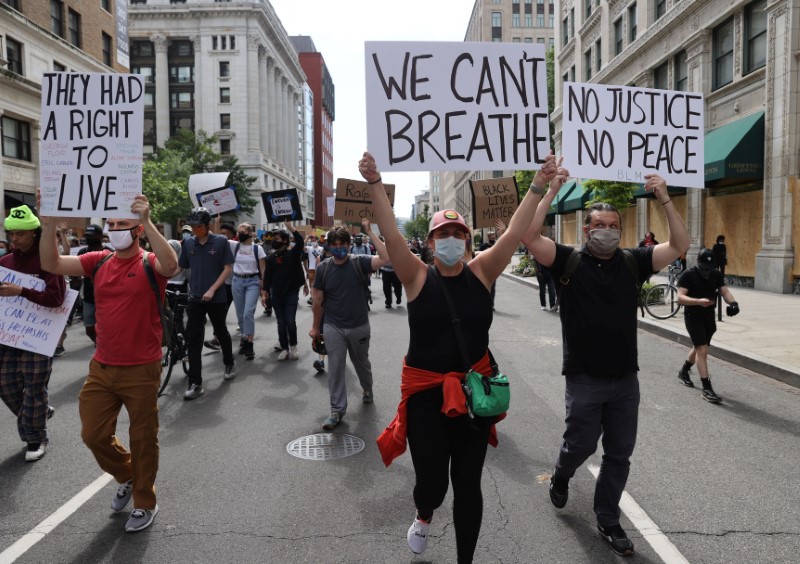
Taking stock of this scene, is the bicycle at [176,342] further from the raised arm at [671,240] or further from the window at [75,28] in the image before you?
the window at [75,28]

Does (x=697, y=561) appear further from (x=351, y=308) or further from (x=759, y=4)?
(x=759, y=4)

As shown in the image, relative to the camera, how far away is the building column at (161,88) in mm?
65575

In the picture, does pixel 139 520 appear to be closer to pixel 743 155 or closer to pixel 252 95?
pixel 743 155

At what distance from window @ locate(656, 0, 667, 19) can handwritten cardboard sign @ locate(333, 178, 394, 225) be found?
73.3ft

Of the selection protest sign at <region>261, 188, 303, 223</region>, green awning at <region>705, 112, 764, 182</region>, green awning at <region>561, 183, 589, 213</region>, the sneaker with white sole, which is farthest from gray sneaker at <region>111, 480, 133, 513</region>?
green awning at <region>561, 183, 589, 213</region>

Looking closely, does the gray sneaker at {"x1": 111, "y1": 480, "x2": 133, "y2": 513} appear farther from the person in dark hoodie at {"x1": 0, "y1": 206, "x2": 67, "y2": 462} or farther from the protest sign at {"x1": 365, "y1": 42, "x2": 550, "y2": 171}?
the protest sign at {"x1": 365, "y1": 42, "x2": 550, "y2": 171}

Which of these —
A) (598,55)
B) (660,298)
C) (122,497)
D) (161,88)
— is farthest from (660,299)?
(161,88)

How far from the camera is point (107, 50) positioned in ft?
121

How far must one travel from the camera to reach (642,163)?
433 centimetres

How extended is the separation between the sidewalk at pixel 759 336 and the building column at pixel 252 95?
5882 cm

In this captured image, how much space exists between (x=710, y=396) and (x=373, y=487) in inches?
164

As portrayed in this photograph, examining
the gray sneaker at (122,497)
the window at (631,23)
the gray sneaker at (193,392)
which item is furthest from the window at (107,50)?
the gray sneaker at (122,497)

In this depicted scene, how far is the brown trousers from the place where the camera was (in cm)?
375

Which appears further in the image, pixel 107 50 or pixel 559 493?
pixel 107 50
